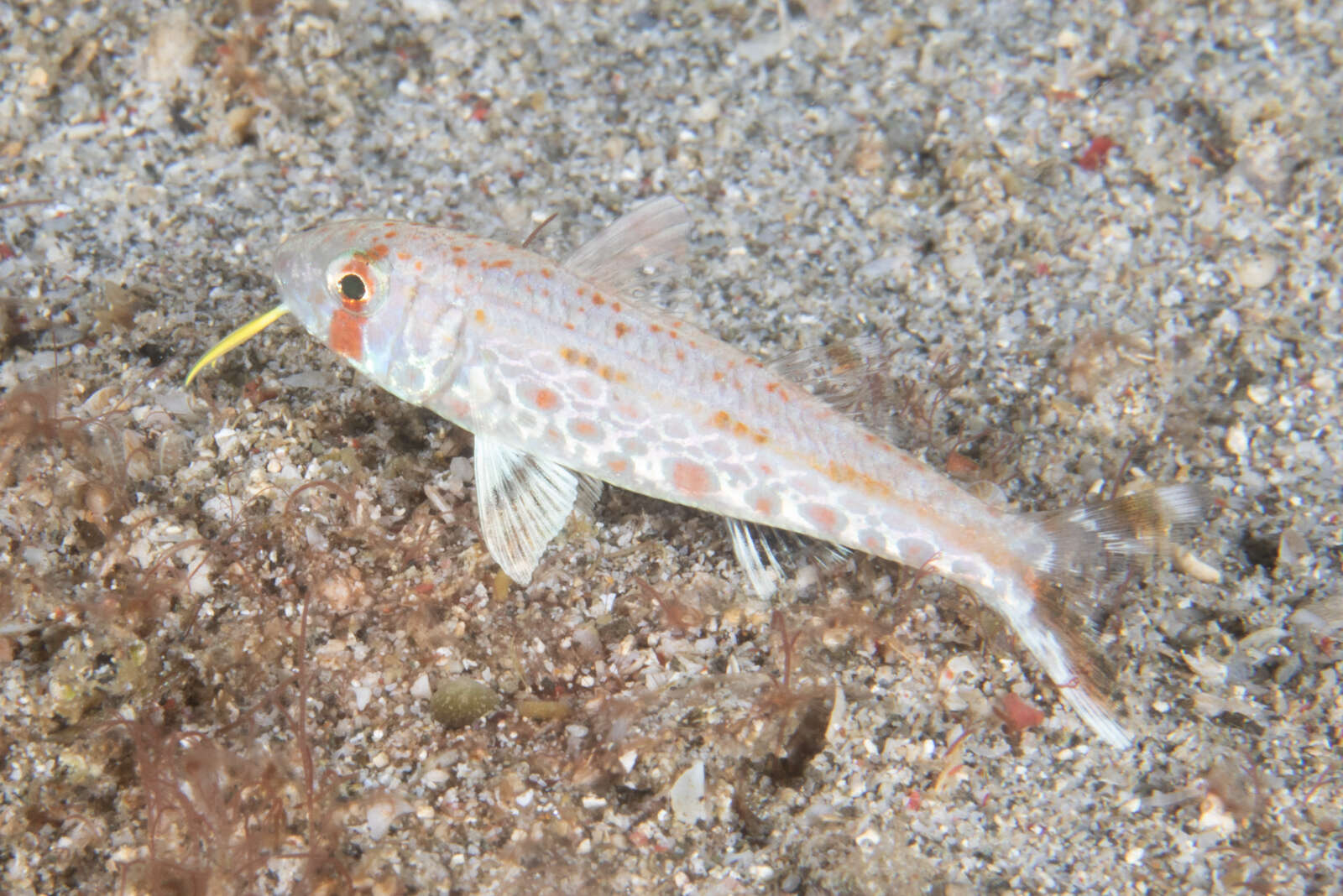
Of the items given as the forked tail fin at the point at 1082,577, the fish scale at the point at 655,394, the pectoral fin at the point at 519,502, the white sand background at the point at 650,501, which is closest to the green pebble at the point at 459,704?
the white sand background at the point at 650,501

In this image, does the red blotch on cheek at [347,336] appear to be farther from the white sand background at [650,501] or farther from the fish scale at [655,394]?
the white sand background at [650,501]

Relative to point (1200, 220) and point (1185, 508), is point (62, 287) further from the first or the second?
point (1200, 220)

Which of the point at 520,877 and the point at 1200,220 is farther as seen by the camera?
the point at 1200,220

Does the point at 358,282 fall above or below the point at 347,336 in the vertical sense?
above

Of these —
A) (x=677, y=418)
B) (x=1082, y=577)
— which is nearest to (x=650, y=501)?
(x=677, y=418)

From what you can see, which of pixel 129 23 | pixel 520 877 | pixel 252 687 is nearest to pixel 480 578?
pixel 252 687

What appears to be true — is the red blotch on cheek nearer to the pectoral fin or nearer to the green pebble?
the pectoral fin

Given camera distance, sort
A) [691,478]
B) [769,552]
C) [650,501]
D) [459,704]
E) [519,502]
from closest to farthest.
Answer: [459,704]
[691,478]
[519,502]
[769,552]
[650,501]

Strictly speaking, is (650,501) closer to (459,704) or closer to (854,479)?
(854,479)
